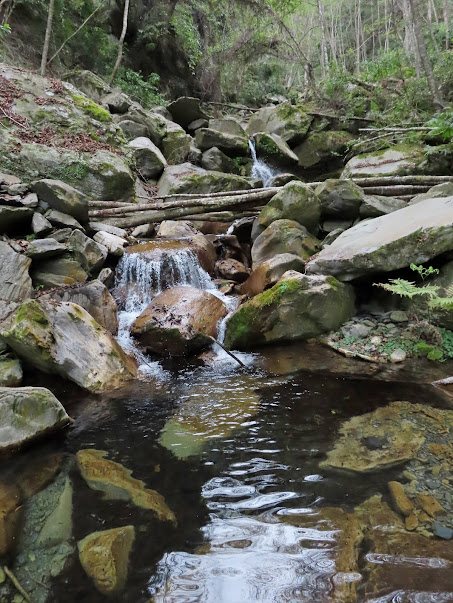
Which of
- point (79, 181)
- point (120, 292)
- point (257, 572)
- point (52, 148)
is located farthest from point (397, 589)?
point (52, 148)

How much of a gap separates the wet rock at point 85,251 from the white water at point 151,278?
0.75m

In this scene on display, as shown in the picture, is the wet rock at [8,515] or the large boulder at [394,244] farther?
the large boulder at [394,244]

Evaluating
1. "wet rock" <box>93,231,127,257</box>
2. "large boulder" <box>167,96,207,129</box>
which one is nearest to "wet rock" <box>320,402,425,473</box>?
"wet rock" <box>93,231,127,257</box>

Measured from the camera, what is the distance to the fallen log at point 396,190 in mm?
8617

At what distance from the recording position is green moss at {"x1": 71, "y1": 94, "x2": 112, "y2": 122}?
12.0 metres

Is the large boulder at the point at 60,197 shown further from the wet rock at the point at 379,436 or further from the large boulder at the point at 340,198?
the wet rock at the point at 379,436

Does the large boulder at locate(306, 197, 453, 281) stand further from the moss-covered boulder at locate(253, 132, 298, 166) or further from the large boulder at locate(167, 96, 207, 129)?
the large boulder at locate(167, 96, 207, 129)

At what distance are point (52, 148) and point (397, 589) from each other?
1124 cm

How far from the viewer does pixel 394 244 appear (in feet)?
18.6

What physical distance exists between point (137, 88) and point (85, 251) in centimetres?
1587

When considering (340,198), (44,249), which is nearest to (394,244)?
(340,198)

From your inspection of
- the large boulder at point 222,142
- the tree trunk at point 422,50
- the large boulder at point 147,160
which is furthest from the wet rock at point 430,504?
the large boulder at point 222,142

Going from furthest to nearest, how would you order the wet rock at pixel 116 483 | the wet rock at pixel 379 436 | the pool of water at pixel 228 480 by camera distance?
the wet rock at pixel 379 436, the wet rock at pixel 116 483, the pool of water at pixel 228 480

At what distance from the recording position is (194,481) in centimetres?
310
